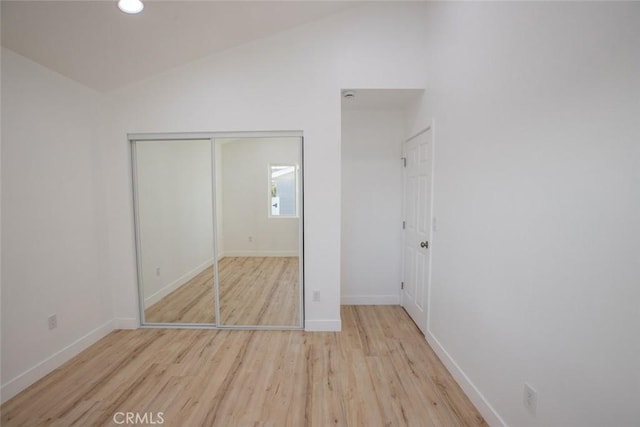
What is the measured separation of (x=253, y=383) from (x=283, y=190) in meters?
1.76

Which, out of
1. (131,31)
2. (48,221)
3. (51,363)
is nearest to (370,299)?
(51,363)

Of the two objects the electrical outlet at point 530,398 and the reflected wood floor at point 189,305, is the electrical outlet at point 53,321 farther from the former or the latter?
the electrical outlet at point 530,398

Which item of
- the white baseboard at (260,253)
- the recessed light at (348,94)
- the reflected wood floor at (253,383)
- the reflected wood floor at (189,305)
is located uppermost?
the recessed light at (348,94)

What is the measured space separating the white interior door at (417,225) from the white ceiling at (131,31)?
62.0 inches

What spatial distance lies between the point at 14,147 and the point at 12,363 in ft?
5.11

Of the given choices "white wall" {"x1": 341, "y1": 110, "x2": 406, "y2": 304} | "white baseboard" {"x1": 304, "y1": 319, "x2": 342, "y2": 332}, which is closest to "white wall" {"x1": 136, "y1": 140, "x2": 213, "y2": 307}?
"white baseboard" {"x1": 304, "y1": 319, "x2": 342, "y2": 332}

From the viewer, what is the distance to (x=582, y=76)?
108 centimetres

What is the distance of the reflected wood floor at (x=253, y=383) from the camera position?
5.68ft

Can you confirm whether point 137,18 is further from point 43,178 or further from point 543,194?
point 543,194

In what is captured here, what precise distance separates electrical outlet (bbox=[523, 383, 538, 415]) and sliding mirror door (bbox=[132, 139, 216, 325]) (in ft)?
8.84

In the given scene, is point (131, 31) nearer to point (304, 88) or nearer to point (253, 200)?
point (304, 88)

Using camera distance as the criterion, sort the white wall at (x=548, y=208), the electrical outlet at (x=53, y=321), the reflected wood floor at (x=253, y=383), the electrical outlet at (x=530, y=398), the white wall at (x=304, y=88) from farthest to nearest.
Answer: the white wall at (x=304, y=88), the electrical outlet at (x=53, y=321), the reflected wood floor at (x=253, y=383), the electrical outlet at (x=530, y=398), the white wall at (x=548, y=208)

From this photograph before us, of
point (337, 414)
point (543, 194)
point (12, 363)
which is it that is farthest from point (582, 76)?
point (12, 363)

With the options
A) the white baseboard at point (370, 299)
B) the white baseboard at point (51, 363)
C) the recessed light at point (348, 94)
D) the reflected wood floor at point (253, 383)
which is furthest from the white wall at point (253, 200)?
the white baseboard at point (51, 363)
